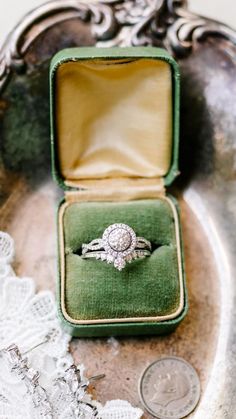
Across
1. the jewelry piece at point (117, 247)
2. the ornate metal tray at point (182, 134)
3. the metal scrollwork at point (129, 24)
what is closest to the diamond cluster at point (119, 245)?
the jewelry piece at point (117, 247)

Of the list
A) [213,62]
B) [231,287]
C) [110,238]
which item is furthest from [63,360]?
[213,62]

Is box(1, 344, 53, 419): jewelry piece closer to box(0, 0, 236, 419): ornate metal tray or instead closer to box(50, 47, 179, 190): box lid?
box(0, 0, 236, 419): ornate metal tray

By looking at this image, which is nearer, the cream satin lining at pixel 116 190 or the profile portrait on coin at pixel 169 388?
the profile portrait on coin at pixel 169 388

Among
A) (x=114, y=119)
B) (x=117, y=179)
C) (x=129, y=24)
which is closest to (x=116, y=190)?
(x=117, y=179)

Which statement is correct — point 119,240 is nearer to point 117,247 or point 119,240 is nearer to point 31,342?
point 117,247

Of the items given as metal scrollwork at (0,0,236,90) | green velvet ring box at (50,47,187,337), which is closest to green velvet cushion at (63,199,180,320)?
green velvet ring box at (50,47,187,337)

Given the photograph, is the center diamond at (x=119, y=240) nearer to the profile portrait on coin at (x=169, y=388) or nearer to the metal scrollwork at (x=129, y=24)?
the profile portrait on coin at (x=169, y=388)

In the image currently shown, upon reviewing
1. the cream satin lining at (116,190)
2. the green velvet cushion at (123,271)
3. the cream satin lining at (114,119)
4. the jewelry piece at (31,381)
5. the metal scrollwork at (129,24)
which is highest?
the metal scrollwork at (129,24)

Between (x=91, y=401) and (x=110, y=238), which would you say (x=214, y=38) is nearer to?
(x=110, y=238)
